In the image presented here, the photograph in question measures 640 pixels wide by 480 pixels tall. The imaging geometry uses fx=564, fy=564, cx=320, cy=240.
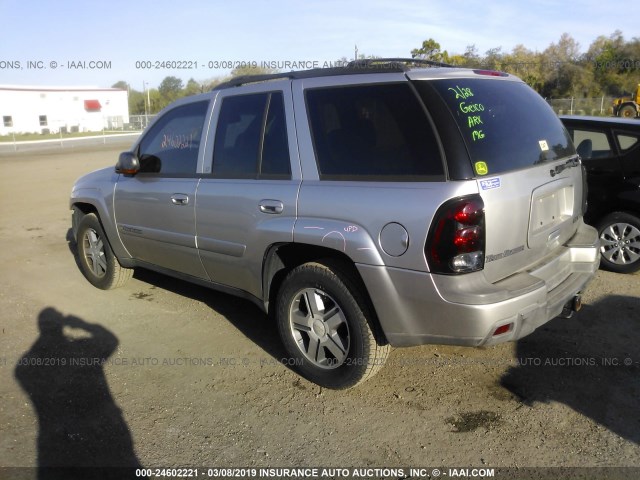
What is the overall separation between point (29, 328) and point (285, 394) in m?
2.61

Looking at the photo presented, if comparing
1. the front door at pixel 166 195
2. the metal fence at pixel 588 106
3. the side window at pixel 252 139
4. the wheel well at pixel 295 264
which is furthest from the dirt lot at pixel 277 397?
the metal fence at pixel 588 106

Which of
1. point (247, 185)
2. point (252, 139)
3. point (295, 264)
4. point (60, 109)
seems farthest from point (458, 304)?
point (60, 109)

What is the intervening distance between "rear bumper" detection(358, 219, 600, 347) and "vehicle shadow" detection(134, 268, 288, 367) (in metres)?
1.37

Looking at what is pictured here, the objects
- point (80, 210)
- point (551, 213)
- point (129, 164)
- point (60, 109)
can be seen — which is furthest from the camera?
point (60, 109)

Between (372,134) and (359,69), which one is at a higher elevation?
(359,69)

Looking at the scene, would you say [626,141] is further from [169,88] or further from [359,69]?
[169,88]

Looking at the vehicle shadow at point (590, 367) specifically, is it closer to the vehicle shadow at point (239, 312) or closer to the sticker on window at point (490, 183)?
the sticker on window at point (490, 183)

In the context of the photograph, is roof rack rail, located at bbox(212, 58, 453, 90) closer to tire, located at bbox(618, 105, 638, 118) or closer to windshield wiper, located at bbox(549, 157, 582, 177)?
windshield wiper, located at bbox(549, 157, 582, 177)

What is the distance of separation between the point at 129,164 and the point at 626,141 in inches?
197

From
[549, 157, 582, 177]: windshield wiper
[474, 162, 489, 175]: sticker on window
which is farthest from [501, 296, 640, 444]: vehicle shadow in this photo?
[474, 162, 489, 175]: sticker on window

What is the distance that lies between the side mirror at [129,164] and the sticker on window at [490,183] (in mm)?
3151

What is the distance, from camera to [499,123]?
10.9 feet

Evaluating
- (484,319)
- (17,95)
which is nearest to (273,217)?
(484,319)

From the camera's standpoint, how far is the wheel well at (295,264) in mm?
3438
